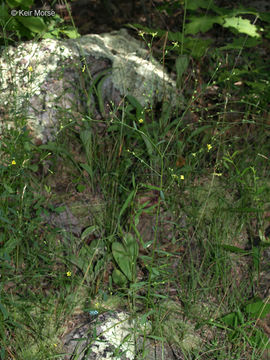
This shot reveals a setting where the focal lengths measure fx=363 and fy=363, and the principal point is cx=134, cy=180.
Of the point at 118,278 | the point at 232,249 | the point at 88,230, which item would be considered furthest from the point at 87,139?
the point at 232,249

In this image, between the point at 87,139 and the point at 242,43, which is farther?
the point at 242,43

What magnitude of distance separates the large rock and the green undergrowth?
24 cm

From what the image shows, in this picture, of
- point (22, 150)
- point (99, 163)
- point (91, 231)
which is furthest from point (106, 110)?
point (91, 231)

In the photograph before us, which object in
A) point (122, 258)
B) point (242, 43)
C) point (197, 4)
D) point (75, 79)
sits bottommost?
point (122, 258)

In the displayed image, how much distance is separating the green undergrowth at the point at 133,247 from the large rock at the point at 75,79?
24cm

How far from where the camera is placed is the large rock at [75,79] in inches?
91.0

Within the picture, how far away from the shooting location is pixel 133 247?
173 cm

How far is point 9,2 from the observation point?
2.14 m

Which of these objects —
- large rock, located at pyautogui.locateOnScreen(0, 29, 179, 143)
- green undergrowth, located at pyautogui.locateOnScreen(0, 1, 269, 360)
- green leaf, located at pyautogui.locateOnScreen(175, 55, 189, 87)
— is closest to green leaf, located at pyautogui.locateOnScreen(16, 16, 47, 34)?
large rock, located at pyautogui.locateOnScreen(0, 29, 179, 143)

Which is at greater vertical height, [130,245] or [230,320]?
[130,245]

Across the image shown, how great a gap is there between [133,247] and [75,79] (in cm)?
131

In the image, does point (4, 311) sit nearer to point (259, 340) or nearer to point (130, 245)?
point (130, 245)

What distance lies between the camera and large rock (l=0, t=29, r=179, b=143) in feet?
7.59

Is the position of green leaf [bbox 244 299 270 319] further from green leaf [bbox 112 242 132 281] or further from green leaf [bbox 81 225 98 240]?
green leaf [bbox 81 225 98 240]
